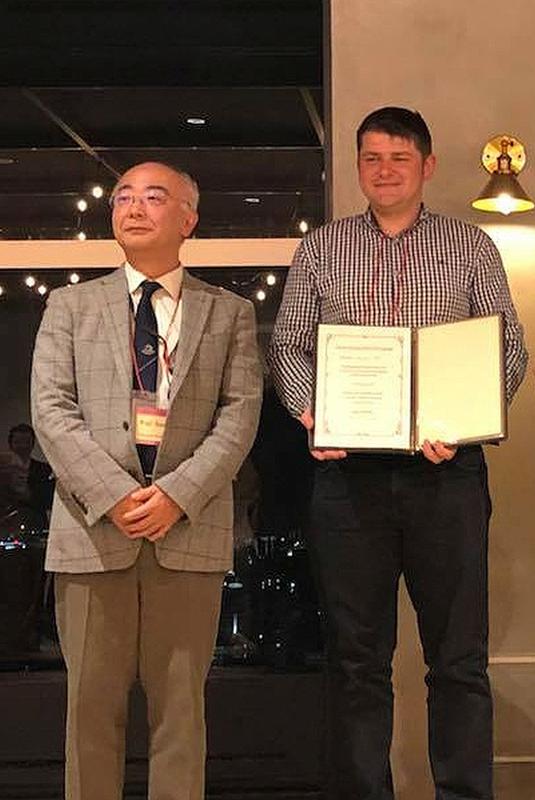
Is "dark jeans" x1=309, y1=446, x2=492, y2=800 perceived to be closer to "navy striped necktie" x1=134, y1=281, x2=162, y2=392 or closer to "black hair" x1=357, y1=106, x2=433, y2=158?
"navy striped necktie" x1=134, y1=281, x2=162, y2=392

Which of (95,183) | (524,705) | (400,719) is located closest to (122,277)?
(95,183)

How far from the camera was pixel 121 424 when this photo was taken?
2.34 meters

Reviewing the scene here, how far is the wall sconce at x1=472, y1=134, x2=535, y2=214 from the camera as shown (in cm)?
310

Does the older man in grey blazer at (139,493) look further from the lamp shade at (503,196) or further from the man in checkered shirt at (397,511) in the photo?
the lamp shade at (503,196)

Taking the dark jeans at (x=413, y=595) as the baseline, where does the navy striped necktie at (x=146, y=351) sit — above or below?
above

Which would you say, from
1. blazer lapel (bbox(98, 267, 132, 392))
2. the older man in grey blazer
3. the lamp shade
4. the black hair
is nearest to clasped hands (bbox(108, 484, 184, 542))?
the older man in grey blazer

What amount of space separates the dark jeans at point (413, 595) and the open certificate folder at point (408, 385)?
0.32 feet

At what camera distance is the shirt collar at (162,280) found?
2486 millimetres

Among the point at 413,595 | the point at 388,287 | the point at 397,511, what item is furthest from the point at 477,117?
the point at 413,595

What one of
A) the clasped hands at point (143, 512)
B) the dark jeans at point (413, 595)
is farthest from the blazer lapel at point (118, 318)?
the dark jeans at point (413, 595)

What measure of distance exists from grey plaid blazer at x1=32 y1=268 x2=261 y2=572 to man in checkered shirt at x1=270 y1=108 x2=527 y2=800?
8.5 inches

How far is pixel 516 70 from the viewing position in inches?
128

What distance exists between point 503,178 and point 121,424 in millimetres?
1441

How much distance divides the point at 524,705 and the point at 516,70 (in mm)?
1897
